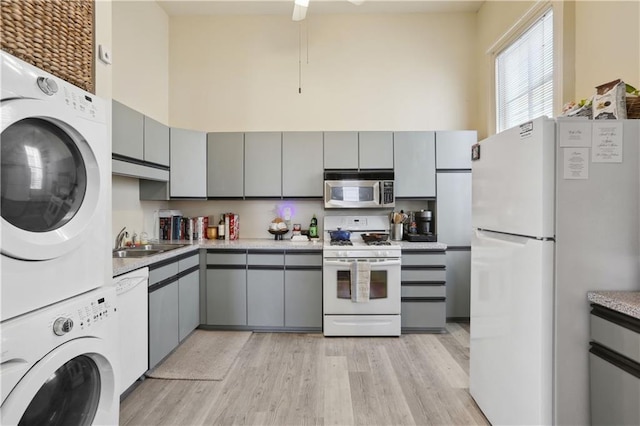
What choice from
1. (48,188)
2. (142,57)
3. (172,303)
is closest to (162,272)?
(172,303)

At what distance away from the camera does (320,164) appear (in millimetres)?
3656

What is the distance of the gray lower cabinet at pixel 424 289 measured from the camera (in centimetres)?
331

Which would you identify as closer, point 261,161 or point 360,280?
point 360,280

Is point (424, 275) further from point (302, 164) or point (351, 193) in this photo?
point (302, 164)

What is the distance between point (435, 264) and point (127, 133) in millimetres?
3057

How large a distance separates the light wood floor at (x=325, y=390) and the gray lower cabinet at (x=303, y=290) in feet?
0.98

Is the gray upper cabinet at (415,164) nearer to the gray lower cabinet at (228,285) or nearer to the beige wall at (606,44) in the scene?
the beige wall at (606,44)

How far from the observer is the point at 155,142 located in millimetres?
3041

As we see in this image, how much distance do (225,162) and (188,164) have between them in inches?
15.5

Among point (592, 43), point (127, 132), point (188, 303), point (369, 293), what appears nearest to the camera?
point (592, 43)

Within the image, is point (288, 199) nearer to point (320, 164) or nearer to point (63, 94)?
point (320, 164)

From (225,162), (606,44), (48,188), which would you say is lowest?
Answer: (48,188)

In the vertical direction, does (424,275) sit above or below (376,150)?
below

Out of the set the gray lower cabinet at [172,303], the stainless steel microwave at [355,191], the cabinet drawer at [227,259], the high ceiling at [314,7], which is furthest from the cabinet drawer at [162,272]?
the high ceiling at [314,7]
